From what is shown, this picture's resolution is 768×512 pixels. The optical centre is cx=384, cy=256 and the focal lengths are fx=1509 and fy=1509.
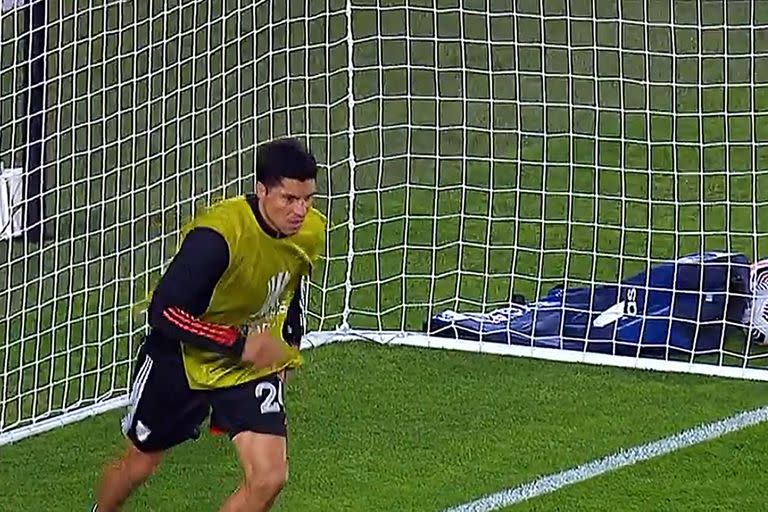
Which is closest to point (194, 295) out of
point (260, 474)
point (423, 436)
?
point (260, 474)

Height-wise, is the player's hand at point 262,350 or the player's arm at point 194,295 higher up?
the player's arm at point 194,295

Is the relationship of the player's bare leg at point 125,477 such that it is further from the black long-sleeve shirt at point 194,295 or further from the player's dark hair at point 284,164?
the player's dark hair at point 284,164

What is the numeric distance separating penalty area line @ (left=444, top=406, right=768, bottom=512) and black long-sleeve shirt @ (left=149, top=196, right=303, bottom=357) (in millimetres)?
1369

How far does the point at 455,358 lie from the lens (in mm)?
6766

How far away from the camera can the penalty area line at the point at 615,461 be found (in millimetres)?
5383

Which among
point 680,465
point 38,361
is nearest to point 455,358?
point 680,465

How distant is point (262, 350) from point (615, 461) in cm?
188

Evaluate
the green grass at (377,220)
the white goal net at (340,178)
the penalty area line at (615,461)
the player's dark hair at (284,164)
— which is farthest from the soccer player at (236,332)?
the white goal net at (340,178)

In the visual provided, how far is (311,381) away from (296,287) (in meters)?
1.89

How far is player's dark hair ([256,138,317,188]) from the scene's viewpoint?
424 centimetres

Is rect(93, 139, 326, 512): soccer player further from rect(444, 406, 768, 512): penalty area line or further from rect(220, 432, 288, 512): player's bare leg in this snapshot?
rect(444, 406, 768, 512): penalty area line

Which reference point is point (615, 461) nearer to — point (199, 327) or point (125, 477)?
point (125, 477)

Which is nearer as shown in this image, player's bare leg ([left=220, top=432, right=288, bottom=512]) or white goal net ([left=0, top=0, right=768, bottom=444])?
player's bare leg ([left=220, top=432, right=288, bottom=512])

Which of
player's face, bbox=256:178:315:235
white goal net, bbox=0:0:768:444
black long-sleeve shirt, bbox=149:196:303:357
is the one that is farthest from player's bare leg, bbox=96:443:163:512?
white goal net, bbox=0:0:768:444
